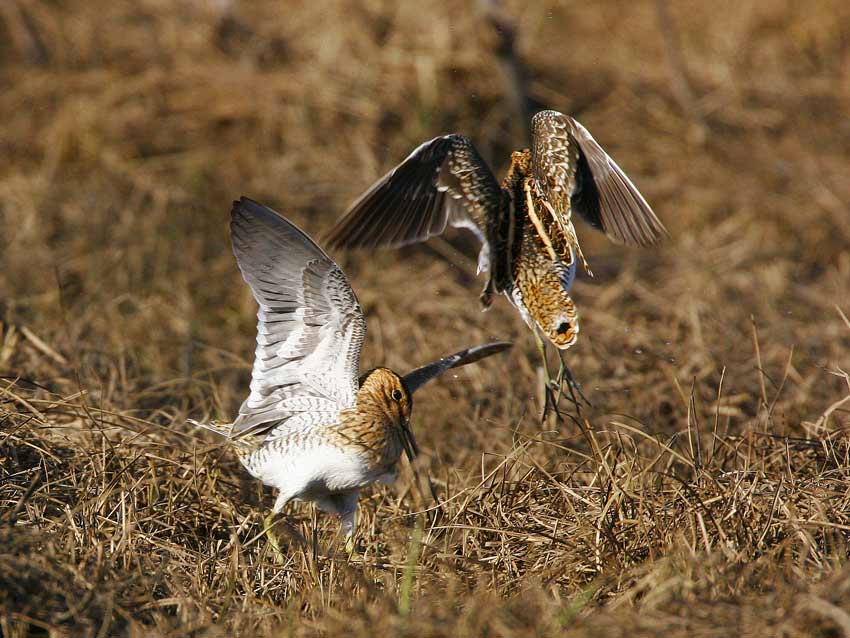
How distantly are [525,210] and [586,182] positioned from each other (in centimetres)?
30

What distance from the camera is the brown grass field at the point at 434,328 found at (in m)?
3.68

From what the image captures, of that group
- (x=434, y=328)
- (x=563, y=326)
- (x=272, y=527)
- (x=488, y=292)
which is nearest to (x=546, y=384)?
(x=563, y=326)

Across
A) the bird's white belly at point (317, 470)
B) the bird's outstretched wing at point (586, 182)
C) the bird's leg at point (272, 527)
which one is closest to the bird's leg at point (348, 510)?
the bird's white belly at point (317, 470)

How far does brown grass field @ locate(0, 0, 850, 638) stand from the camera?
3676mm

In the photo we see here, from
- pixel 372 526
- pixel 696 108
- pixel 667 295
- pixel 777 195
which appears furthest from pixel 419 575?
Answer: pixel 696 108

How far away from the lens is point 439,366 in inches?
188

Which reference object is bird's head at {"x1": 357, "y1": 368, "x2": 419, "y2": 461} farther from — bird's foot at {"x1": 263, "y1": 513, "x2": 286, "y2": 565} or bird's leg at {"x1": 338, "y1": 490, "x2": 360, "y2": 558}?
bird's foot at {"x1": 263, "y1": 513, "x2": 286, "y2": 565}

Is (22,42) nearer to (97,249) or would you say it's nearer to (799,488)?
(97,249)

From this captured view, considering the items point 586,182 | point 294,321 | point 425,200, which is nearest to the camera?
point 294,321

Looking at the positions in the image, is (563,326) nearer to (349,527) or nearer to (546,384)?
(546,384)

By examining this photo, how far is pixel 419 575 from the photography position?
391 centimetres

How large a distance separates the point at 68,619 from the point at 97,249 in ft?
13.9

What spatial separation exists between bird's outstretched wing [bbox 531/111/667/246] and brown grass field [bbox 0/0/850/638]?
0.92m

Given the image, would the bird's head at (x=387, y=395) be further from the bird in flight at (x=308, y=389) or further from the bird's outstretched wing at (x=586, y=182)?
the bird's outstretched wing at (x=586, y=182)
